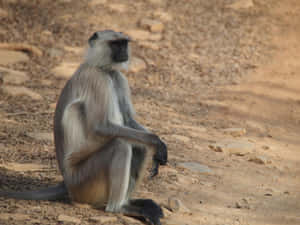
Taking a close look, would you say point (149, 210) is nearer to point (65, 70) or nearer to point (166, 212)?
point (166, 212)

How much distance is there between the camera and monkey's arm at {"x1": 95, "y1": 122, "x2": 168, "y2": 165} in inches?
152

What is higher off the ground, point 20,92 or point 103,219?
point 20,92

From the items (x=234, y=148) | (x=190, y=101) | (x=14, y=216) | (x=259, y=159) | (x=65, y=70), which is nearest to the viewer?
(x=14, y=216)

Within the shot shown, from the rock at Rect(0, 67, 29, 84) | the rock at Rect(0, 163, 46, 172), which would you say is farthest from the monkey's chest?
the rock at Rect(0, 67, 29, 84)

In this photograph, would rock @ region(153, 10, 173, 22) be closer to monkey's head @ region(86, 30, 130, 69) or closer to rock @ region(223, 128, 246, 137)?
rock @ region(223, 128, 246, 137)

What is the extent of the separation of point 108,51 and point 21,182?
4.81 feet

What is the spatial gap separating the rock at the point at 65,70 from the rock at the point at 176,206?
427cm

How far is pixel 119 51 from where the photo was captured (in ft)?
13.6

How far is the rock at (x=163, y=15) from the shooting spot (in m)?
10.3

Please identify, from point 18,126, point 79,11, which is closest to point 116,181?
point 18,126

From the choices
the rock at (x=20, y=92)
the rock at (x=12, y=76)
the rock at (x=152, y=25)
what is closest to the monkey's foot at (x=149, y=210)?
the rock at (x=20, y=92)

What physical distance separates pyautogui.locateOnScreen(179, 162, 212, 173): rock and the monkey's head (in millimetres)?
1836

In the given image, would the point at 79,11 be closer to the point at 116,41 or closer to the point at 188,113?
the point at 188,113

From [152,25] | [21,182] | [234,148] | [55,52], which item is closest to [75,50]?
[55,52]
